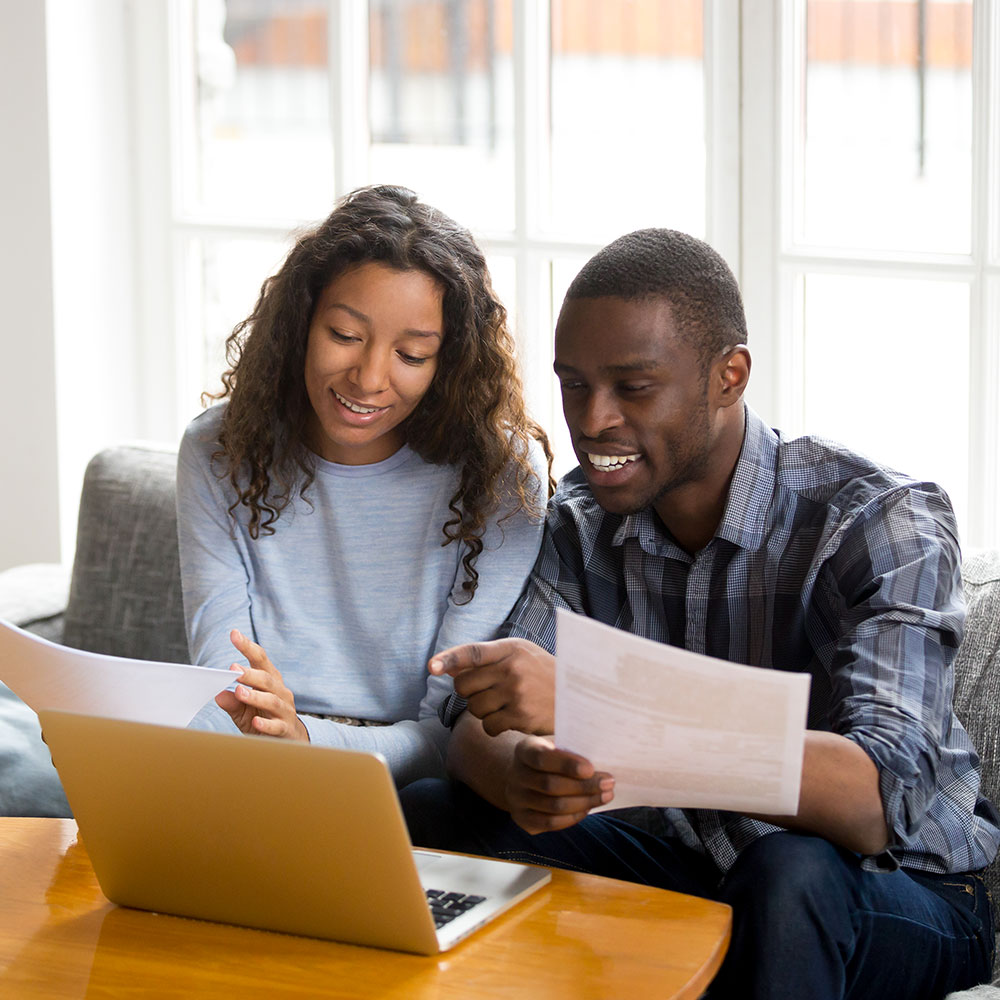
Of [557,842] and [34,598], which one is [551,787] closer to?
[557,842]

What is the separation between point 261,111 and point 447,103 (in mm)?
448

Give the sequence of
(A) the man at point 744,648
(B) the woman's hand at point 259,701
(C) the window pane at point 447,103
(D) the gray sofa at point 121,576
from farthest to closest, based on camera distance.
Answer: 1. (C) the window pane at point 447,103
2. (D) the gray sofa at point 121,576
3. (B) the woman's hand at point 259,701
4. (A) the man at point 744,648

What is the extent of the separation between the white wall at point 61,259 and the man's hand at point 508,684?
175cm

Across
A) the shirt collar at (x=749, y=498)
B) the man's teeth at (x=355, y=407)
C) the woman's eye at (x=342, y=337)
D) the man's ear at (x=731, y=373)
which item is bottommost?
the shirt collar at (x=749, y=498)

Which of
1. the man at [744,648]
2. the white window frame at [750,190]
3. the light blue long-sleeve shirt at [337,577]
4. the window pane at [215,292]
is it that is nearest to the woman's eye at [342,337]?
the light blue long-sleeve shirt at [337,577]

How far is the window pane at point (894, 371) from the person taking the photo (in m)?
2.25

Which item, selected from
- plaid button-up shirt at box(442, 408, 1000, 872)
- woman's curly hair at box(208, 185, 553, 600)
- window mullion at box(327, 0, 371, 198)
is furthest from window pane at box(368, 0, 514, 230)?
plaid button-up shirt at box(442, 408, 1000, 872)

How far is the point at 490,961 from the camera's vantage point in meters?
1.09

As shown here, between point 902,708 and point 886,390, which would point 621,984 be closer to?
point 902,708

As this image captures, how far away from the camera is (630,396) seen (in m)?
1.54

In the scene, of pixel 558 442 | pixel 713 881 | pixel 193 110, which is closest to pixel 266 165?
pixel 193 110

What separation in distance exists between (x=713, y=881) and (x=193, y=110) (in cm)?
208

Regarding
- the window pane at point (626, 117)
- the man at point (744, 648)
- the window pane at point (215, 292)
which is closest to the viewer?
the man at point (744, 648)

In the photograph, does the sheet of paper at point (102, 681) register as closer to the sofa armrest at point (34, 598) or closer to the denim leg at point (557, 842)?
the denim leg at point (557, 842)
